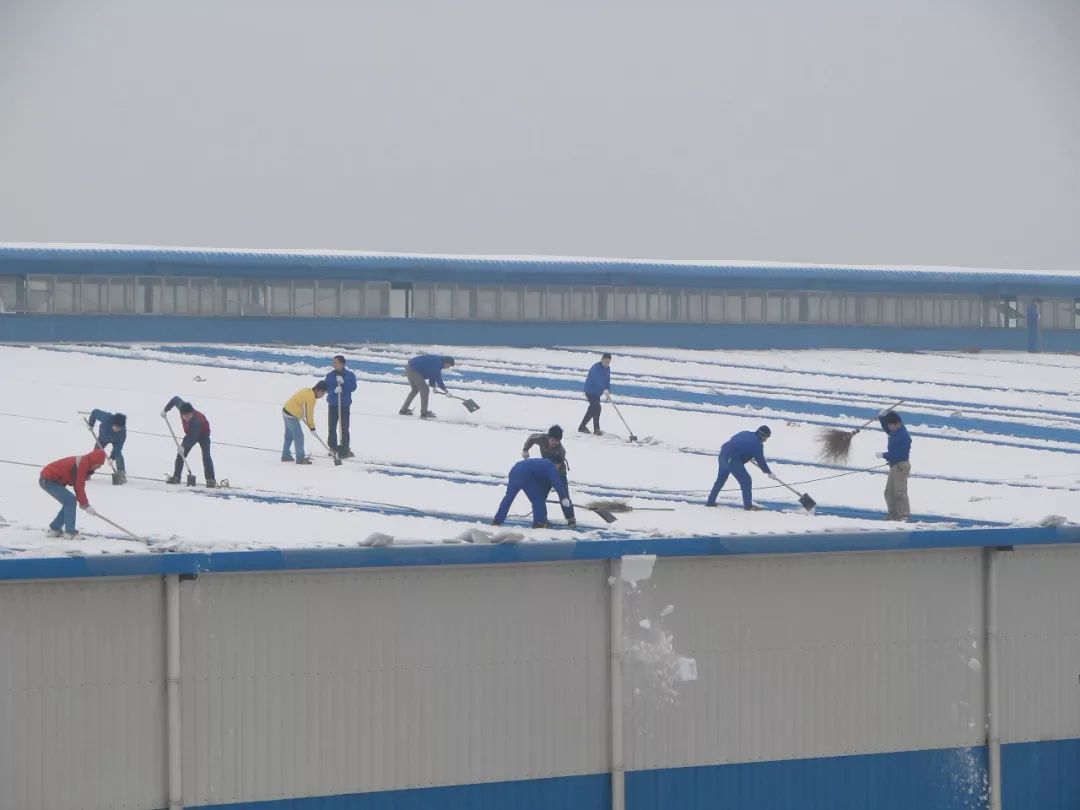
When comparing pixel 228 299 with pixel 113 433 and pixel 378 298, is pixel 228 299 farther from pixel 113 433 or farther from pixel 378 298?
pixel 113 433

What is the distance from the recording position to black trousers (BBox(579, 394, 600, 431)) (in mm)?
23969

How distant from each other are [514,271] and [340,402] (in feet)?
48.7

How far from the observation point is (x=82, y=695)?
31.5ft

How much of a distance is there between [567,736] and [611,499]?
30.8 ft

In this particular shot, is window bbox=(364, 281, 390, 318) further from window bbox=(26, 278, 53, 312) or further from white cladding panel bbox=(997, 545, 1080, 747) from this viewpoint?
white cladding panel bbox=(997, 545, 1080, 747)

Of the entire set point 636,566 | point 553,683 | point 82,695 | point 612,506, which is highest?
point 636,566

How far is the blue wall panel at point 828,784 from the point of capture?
35.6ft

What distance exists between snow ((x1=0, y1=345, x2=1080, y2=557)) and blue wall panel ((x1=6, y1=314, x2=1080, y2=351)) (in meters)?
0.60

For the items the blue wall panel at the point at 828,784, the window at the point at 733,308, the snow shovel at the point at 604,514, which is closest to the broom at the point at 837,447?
the snow shovel at the point at 604,514

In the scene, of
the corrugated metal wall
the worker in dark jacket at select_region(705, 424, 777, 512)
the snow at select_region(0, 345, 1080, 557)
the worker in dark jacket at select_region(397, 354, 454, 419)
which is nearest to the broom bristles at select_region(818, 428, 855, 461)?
the snow at select_region(0, 345, 1080, 557)

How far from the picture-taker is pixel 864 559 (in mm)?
11359

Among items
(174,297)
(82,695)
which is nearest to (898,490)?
(82,695)

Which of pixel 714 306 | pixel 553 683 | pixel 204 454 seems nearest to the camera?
pixel 553 683

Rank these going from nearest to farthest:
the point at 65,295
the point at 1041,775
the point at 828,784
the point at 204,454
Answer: the point at 828,784 → the point at 1041,775 → the point at 204,454 → the point at 65,295
